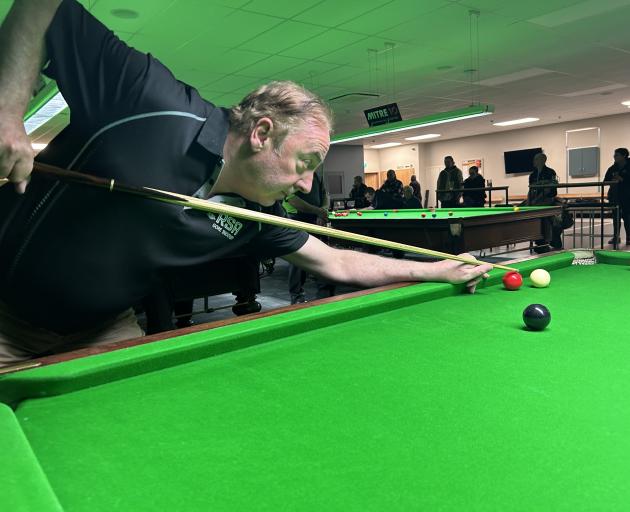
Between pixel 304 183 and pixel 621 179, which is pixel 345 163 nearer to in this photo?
pixel 621 179

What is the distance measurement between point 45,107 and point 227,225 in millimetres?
7440

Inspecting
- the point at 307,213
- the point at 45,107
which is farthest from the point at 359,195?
the point at 45,107

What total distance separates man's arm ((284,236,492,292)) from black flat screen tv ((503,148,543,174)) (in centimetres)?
1412

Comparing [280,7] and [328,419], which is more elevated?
[280,7]

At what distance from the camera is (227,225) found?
1.47 meters

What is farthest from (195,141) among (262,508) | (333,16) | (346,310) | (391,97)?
(391,97)

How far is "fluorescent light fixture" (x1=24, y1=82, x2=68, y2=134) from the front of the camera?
6.20m

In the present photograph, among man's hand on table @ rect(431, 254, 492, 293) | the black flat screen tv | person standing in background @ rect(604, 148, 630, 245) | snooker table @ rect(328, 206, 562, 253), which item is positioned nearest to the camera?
man's hand on table @ rect(431, 254, 492, 293)

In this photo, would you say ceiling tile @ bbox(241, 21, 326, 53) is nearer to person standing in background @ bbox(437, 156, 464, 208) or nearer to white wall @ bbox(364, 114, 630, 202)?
person standing in background @ bbox(437, 156, 464, 208)

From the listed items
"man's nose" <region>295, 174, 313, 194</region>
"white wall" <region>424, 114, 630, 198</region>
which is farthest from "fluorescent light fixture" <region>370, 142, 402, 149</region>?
"man's nose" <region>295, 174, 313, 194</region>

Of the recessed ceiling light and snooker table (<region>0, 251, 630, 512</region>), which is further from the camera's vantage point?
the recessed ceiling light

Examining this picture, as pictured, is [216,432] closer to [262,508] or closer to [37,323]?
[262,508]

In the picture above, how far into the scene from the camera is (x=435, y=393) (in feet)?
2.90

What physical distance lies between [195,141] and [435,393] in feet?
2.83
